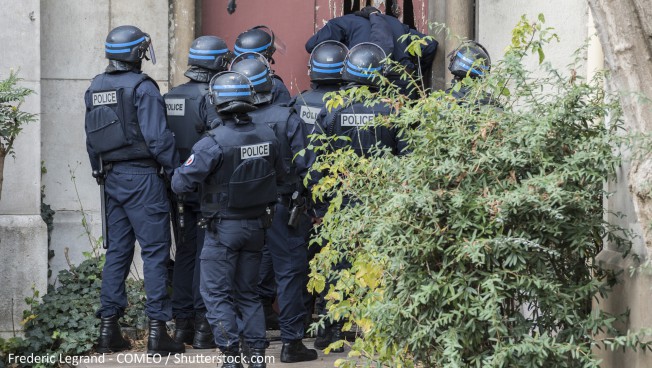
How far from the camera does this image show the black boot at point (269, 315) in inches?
330

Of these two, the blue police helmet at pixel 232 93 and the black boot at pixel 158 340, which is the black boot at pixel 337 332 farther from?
the blue police helmet at pixel 232 93

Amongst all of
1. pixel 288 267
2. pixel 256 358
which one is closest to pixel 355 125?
pixel 288 267

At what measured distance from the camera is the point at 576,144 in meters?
Answer: 4.79

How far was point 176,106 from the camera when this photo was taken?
7801 mm

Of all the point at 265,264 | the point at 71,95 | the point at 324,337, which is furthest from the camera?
the point at 71,95

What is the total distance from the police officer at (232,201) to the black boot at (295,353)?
0.54m

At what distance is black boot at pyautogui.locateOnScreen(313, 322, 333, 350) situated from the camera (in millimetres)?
7664

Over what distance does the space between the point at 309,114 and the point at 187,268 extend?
4.66ft

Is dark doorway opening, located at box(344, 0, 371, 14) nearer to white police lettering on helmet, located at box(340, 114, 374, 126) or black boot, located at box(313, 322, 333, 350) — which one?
white police lettering on helmet, located at box(340, 114, 374, 126)

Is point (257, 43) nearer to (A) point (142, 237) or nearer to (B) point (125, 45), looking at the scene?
(B) point (125, 45)

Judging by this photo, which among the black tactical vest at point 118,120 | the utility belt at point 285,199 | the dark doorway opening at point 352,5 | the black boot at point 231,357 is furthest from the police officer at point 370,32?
the black boot at point 231,357

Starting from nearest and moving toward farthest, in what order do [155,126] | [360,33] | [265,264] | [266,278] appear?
[155,126] < [265,264] < [266,278] < [360,33]

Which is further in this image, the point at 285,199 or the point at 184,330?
the point at 184,330

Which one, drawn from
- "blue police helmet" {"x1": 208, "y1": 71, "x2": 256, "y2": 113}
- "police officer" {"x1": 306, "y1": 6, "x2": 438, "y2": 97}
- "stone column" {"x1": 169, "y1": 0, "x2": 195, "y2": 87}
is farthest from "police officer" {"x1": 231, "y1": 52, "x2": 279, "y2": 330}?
"police officer" {"x1": 306, "y1": 6, "x2": 438, "y2": 97}
